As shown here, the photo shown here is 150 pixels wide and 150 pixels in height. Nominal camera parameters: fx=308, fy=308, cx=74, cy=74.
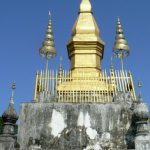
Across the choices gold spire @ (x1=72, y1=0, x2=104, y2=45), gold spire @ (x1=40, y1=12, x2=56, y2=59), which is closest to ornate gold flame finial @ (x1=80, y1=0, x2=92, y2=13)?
gold spire @ (x1=72, y1=0, x2=104, y2=45)

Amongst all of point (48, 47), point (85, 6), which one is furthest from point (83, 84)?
point (85, 6)

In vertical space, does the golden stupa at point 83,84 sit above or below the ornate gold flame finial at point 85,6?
below

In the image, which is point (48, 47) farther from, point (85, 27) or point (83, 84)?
point (83, 84)

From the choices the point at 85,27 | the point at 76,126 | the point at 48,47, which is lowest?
the point at 76,126

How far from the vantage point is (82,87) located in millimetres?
11523

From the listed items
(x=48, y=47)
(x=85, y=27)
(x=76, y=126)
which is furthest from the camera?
(x=85, y=27)

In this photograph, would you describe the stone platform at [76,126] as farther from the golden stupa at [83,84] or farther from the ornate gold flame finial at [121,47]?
the ornate gold flame finial at [121,47]

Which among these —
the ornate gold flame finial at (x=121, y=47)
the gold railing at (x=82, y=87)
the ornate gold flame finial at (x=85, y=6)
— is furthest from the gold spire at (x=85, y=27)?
the gold railing at (x=82, y=87)

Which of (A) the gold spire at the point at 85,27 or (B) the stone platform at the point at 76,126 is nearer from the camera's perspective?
(B) the stone platform at the point at 76,126

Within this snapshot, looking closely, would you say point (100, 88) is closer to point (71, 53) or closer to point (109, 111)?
point (109, 111)

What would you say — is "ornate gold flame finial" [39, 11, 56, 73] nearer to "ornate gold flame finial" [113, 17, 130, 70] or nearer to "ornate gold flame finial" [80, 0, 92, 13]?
"ornate gold flame finial" [80, 0, 92, 13]

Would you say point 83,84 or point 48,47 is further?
point 48,47

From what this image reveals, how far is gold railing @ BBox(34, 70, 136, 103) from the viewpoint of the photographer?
10836 mm

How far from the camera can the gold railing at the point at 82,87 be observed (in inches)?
427
